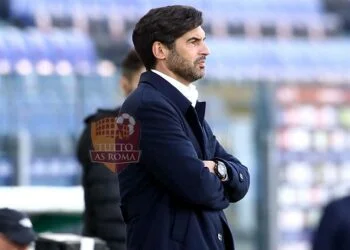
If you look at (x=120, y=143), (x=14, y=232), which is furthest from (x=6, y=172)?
(x=120, y=143)

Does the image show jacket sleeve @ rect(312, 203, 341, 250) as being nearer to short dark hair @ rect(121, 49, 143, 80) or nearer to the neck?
the neck

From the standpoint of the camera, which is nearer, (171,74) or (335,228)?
(171,74)

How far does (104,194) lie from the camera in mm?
5445

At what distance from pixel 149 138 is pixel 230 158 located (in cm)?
38

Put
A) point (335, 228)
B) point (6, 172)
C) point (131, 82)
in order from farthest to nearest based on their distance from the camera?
point (6, 172) → point (131, 82) → point (335, 228)

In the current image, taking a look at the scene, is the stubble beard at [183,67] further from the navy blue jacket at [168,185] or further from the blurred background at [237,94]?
the blurred background at [237,94]

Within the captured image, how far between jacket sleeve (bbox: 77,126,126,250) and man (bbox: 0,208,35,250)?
982 mm

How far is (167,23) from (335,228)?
1080mm

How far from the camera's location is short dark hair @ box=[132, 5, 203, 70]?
372 centimetres

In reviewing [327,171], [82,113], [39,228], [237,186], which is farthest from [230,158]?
[327,171]

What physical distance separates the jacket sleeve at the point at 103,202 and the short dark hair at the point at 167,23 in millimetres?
1714

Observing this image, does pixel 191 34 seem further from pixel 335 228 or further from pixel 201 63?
pixel 335 228

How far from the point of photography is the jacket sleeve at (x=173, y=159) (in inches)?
143

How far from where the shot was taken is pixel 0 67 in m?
10.5
